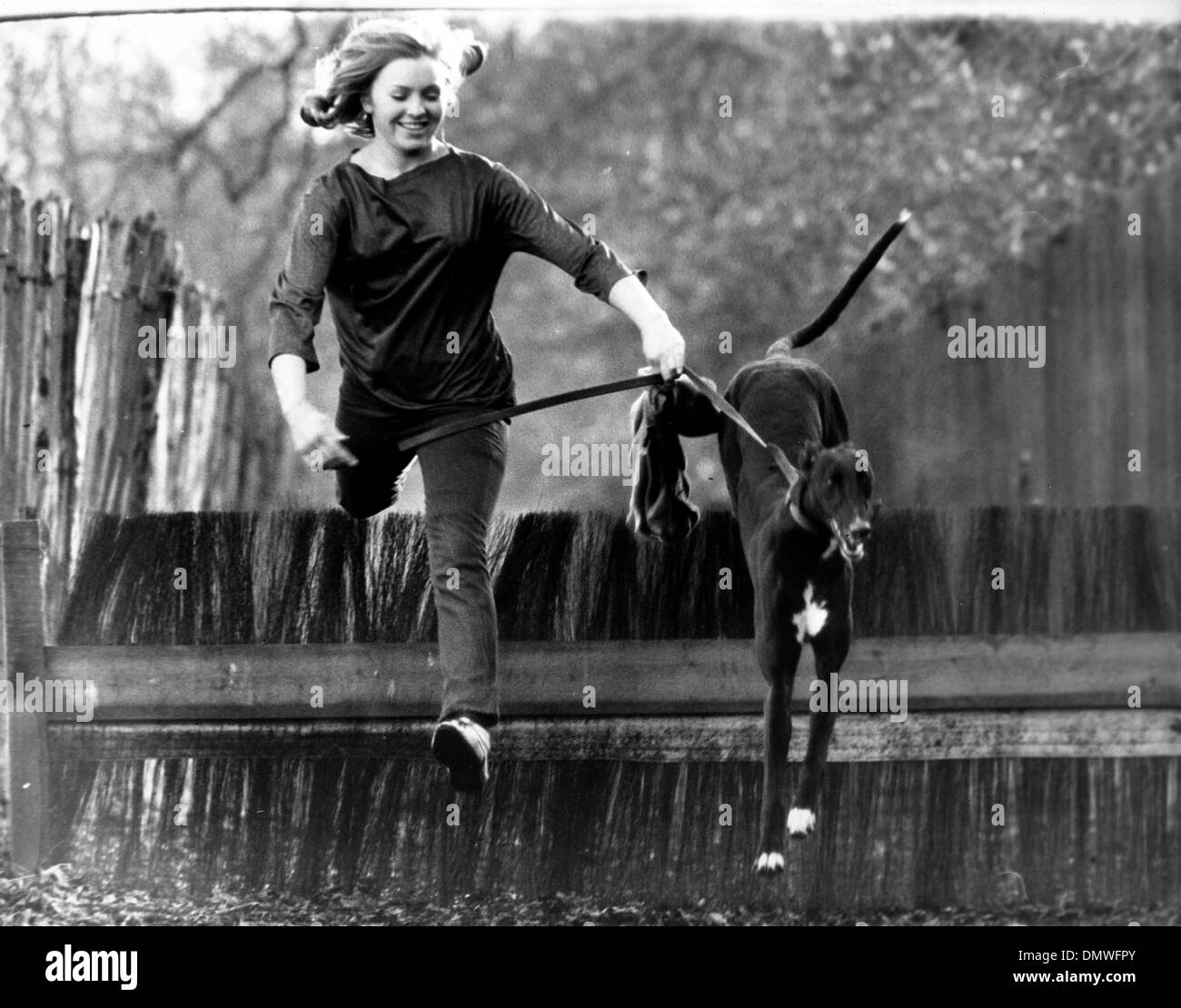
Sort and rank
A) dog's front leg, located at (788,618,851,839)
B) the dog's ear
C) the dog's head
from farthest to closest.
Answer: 1. dog's front leg, located at (788,618,851,839)
2. the dog's ear
3. the dog's head

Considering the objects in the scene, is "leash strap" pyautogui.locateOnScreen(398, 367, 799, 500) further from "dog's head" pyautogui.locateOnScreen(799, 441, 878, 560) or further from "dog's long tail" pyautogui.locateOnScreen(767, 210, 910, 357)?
"dog's long tail" pyautogui.locateOnScreen(767, 210, 910, 357)

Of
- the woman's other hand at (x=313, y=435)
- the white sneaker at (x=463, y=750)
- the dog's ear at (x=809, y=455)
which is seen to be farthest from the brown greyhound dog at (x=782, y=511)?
the woman's other hand at (x=313, y=435)

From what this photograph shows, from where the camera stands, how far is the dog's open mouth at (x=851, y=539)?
17.5 feet

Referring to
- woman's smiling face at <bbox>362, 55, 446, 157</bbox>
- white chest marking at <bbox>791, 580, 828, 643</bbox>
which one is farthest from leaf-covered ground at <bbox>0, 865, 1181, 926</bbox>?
woman's smiling face at <bbox>362, 55, 446, 157</bbox>

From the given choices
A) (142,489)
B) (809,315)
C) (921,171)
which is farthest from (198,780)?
(921,171)

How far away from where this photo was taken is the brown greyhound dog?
18.4ft

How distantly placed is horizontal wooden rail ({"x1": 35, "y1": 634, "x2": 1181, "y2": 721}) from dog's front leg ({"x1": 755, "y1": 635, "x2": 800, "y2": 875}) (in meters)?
0.11

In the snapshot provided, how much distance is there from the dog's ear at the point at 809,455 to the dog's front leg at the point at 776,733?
544 millimetres

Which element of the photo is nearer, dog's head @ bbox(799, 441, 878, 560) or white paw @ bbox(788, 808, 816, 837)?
dog's head @ bbox(799, 441, 878, 560)

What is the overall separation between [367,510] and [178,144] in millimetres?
1266

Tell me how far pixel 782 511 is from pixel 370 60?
5.87 ft

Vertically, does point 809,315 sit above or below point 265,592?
above
